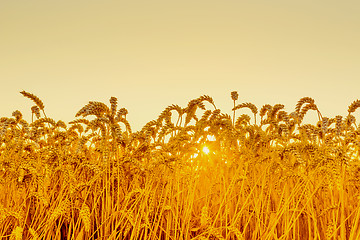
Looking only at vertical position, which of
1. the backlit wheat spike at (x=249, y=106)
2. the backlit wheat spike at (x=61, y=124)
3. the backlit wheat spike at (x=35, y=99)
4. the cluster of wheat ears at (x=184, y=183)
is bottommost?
the cluster of wheat ears at (x=184, y=183)

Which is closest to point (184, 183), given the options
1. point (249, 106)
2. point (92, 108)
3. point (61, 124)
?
point (92, 108)

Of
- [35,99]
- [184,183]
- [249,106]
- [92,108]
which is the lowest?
[184,183]

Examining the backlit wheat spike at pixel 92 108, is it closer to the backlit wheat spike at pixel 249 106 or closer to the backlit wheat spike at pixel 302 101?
the backlit wheat spike at pixel 249 106

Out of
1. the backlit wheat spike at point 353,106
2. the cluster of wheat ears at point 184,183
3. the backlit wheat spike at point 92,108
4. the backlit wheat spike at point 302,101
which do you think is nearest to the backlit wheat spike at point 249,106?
the cluster of wheat ears at point 184,183

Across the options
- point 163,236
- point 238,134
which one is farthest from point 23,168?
point 238,134

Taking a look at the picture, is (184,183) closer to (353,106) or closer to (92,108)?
(92,108)

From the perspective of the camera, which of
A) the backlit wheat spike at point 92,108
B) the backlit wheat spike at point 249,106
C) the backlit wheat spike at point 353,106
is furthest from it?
the backlit wheat spike at point 249,106

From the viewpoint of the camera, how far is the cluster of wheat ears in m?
2.29

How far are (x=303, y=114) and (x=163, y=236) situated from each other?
5.80 feet

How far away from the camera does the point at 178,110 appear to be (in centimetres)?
297

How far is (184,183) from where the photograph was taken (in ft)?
8.56

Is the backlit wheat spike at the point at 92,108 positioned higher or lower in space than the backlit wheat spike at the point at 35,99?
lower

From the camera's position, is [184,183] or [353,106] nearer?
[184,183]

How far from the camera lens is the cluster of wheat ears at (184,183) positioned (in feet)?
7.50
